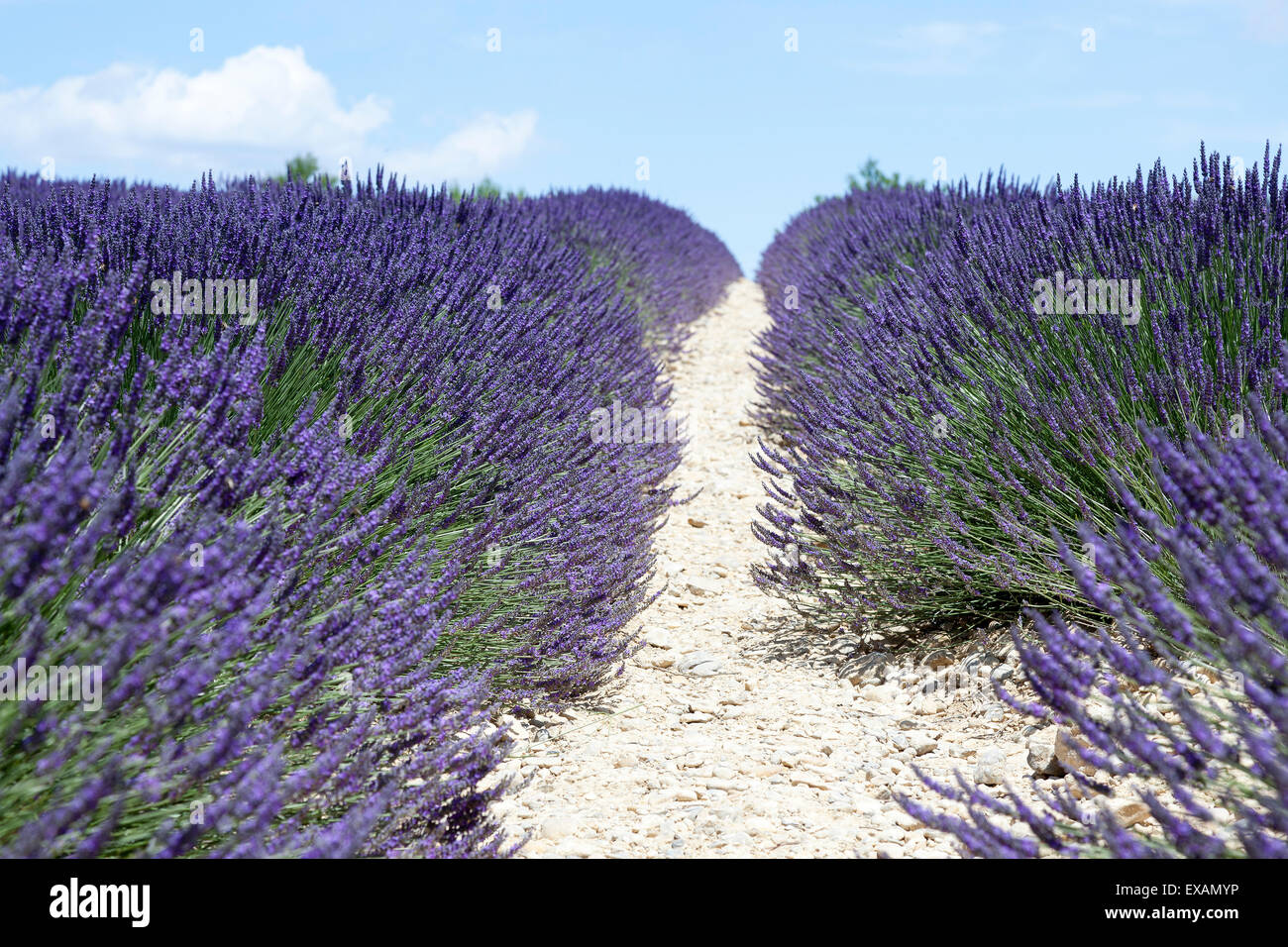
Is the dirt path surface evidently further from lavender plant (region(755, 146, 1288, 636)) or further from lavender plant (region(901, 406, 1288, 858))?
lavender plant (region(901, 406, 1288, 858))

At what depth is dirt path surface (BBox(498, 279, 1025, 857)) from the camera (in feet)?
8.12

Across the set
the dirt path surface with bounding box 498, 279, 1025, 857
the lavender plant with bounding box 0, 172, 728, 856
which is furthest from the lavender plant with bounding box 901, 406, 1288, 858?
the lavender plant with bounding box 0, 172, 728, 856

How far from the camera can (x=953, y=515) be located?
10.6 feet

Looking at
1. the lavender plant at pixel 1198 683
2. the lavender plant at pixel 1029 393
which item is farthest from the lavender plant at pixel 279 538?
the lavender plant at pixel 1198 683

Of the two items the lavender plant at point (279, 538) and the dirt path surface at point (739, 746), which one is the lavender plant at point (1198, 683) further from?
the lavender plant at point (279, 538)

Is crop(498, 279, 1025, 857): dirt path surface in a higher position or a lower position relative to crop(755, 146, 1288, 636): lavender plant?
lower

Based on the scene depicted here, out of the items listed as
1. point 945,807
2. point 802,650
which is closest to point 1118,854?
point 945,807

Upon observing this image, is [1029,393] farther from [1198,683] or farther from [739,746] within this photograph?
[1198,683]

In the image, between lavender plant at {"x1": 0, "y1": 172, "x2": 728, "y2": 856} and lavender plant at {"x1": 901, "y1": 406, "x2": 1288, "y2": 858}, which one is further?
lavender plant at {"x1": 0, "y1": 172, "x2": 728, "y2": 856}

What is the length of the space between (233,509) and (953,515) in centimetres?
218

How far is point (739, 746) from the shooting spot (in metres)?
3.06

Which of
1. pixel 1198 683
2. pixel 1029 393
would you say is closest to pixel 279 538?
pixel 1198 683

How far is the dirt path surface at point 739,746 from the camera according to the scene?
97.4 inches
